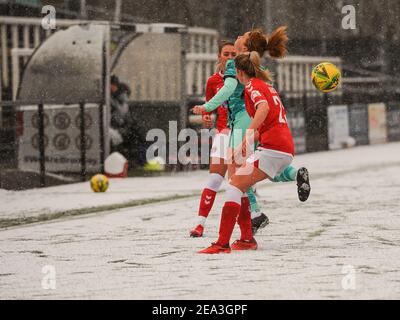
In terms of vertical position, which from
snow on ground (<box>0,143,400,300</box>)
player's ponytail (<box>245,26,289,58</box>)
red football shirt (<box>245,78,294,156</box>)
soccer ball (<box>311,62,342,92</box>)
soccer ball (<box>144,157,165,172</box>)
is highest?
player's ponytail (<box>245,26,289,58</box>)

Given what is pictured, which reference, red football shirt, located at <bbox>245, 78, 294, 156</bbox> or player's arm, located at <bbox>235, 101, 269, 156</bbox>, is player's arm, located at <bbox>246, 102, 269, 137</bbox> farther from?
red football shirt, located at <bbox>245, 78, 294, 156</bbox>

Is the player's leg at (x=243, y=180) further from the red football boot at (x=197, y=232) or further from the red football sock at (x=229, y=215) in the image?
the red football boot at (x=197, y=232)

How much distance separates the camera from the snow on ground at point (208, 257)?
A: 341 inches

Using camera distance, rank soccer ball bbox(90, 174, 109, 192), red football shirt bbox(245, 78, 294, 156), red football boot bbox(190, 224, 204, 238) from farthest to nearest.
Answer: soccer ball bbox(90, 174, 109, 192), red football boot bbox(190, 224, 204, 238), red football shirt bbox(245, 78, 294, 156)

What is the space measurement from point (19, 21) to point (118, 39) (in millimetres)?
5192

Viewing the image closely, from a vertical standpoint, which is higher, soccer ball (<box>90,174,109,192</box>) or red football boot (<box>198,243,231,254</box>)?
soccer ball (<box>90,174,109,192</box>)

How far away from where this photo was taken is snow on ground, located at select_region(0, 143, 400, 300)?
8.66 m

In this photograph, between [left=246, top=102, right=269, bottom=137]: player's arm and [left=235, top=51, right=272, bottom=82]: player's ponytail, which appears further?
[left=235, top=51, right=272, bottom=82]: player's ponytail

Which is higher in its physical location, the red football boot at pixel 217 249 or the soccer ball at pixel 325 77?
the soccer ball at pixel 325 77

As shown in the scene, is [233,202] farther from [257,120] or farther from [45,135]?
[45,135]

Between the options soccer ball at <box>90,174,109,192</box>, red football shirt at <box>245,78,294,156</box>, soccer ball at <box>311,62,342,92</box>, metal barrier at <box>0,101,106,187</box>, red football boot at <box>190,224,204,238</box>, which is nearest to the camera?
red football shirt at <box>245,78,294,156</box>

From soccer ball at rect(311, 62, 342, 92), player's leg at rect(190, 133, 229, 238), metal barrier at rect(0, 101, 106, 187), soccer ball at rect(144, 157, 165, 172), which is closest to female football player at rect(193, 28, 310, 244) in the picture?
player's leg at rect(190, 133, 229, 238)

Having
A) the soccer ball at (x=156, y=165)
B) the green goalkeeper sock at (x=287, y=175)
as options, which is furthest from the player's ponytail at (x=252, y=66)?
the soccer ball at (x=156, y=165)
